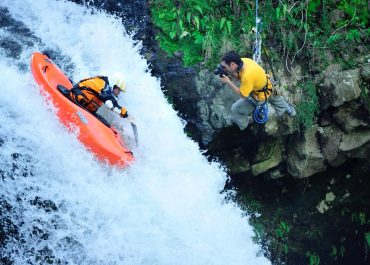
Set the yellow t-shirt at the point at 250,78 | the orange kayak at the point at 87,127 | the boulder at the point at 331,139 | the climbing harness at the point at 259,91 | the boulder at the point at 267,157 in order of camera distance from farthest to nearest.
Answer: the boulder at the point at 267,157 → the boulder at the point at 331,139 → the climbing harness at the point at 259,91 → the orange kayak at the point at 87,127 → the yellow t-shirt at the point at 250,78

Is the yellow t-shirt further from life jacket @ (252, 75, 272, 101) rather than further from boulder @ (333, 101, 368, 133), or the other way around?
boulder @ (333, 101, 368, 133)

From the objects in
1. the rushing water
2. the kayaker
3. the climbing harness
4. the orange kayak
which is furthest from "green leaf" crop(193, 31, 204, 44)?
the orange kayak

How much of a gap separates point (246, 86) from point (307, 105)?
236 cm

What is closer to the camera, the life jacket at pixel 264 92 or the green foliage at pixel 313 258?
the life jacket at pixel 264 92

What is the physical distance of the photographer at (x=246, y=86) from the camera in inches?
202

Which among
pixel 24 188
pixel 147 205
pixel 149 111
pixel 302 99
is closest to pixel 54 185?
pixel 24 188

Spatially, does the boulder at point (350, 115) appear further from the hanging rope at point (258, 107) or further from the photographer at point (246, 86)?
the hanging rope at point (258, 107)

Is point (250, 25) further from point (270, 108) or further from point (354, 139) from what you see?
point (354, 139)

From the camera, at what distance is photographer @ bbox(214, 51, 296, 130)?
5141 millimetres

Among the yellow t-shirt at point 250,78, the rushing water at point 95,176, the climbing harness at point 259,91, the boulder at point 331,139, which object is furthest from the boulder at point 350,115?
the rushing water at point 95,176

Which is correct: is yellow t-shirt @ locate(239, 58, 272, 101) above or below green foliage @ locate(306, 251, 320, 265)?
below

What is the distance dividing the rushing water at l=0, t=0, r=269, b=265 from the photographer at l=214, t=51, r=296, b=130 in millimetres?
1302

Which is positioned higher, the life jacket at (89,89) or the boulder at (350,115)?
the boulder at (350,115)

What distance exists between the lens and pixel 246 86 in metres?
5.36
